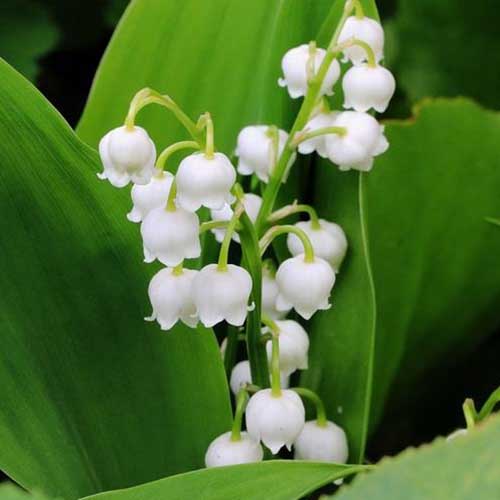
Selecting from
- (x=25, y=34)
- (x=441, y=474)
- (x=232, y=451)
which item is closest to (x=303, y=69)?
(x=232, y=451)

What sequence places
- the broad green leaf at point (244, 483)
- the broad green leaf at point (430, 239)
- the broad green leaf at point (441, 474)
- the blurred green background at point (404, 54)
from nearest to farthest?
the broad green leaf at point (441, 474), the broad green leaf at point (244, 483), the broad green leaf at point (430, 239), the blurred green background at point (404, 54)

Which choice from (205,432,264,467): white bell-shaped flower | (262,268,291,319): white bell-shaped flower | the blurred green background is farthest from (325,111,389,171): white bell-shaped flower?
the blurred green background

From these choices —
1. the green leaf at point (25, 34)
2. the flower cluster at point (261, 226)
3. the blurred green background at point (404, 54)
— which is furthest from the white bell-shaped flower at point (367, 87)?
the green leaf at point (25, 34)

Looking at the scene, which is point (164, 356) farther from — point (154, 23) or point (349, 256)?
point (154, 23)

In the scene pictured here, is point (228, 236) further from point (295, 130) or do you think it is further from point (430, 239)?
point (430, 239)

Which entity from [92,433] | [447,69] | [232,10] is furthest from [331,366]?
[447,69]

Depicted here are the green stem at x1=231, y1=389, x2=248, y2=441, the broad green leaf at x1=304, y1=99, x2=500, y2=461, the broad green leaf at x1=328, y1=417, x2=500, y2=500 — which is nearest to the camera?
the broad green leaf at x1=328, y1=417, x2=500, y2=500

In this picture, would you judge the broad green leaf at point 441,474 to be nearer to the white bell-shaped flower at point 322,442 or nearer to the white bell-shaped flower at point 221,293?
the white bell-shaped flower at point 221,293

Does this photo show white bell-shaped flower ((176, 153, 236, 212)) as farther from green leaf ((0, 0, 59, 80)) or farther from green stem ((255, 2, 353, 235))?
green leaf ((0, 0, 59, 80))

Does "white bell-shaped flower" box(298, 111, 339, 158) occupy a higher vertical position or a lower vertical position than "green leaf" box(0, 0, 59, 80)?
lower
